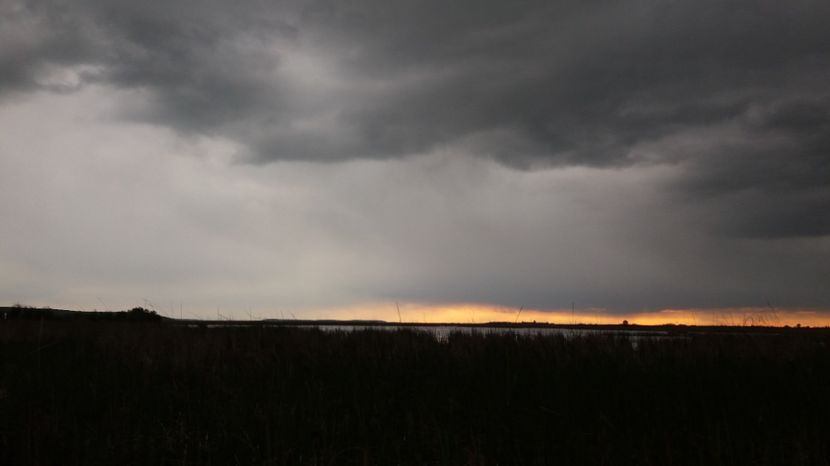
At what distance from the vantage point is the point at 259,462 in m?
6.27

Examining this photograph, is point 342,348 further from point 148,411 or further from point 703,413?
point 703,413

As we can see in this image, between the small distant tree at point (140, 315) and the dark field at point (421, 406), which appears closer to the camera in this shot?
the dark field at point (421, 406)

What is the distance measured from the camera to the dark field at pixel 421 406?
6.59 meters

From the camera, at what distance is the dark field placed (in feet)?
21.6

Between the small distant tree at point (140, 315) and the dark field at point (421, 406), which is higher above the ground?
the small distant tree at point (140, 315)

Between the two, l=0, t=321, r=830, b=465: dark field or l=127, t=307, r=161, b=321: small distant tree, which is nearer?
l=0, t=321, r=830, b=465: dark field

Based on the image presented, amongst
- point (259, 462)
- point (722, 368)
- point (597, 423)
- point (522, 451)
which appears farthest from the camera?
point (722, 368)

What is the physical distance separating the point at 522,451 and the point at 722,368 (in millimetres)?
7314

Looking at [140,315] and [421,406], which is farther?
[140,315]

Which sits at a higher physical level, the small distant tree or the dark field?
the small distant tree

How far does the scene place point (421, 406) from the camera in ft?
28.5

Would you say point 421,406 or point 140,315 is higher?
point 140,315

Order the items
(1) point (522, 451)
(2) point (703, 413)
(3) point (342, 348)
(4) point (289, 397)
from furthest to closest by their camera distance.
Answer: (3) point (342, 348)
(4) point (289, 397)
(2) point (703, 413)
(1) point (522, 451)

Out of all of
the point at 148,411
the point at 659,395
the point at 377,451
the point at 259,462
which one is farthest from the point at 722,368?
the point at 148,411
